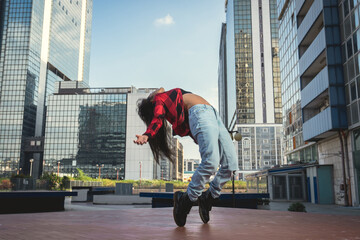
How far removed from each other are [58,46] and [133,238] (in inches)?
5513

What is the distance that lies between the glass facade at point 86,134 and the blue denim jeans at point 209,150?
345 feet

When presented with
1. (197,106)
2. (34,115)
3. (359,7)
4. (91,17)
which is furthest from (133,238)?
(91,17)

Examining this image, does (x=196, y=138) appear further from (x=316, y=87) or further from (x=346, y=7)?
(x=316, y=87)

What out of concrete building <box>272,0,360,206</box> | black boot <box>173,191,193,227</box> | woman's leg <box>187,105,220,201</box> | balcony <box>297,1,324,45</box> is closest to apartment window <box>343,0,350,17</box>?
concrete building <box>272,0,360,206</box>

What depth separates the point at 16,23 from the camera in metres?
116

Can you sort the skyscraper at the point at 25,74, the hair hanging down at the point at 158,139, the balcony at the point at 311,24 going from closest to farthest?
the hair hanging down at the point at 158,139
the balcony at the point at 311,24
the skyscraper at the point at 25,74

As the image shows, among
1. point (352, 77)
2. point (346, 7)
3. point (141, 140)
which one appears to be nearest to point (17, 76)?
point (346, 7)

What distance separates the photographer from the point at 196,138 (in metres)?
4.27

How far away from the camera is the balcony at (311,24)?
2680 cm

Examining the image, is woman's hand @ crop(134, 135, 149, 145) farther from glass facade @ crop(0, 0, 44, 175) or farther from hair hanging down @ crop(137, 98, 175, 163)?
glass facade @ crop(0, 0, 44, 175)

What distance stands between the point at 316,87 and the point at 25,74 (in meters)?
105

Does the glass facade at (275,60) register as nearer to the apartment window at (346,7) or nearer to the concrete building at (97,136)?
the concrete building at (97,136)

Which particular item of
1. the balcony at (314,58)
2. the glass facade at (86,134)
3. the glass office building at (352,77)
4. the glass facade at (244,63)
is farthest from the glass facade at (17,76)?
the glass office building at (352,77)

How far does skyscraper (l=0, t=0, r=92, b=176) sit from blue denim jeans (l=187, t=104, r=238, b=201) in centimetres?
11484
